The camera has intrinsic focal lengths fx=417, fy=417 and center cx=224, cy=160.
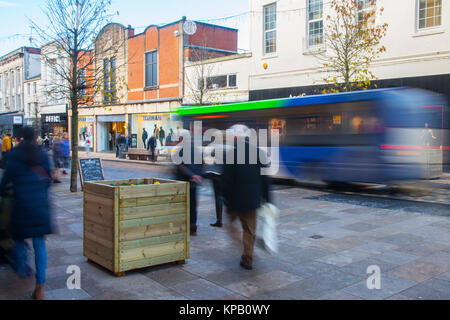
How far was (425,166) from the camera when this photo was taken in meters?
11.9

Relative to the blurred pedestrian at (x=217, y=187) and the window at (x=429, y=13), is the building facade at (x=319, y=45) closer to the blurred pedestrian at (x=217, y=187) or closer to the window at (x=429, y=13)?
the window at (x=429, y=13)

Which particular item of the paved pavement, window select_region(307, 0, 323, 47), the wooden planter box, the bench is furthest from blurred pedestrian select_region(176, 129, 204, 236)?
the bench

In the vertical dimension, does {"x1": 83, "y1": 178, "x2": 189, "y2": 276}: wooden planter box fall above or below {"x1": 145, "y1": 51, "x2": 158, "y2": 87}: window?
below

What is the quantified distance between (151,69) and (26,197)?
29734 mm

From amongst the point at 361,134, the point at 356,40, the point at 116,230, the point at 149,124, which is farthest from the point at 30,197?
the point at 149,124

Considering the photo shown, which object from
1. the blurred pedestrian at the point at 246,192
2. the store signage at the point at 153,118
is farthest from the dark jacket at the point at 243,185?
the store signage at the point at 153,118

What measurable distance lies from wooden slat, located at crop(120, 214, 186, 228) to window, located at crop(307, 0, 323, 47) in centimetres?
1733

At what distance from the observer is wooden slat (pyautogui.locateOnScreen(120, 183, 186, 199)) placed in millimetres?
4840

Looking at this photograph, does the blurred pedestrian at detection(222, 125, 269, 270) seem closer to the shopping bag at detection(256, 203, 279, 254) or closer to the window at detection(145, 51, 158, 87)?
the shopping bag at detection(256, 203, 279, 254)

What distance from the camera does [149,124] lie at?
106ft
